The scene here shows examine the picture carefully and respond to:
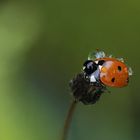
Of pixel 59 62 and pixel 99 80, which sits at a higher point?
pixel 59 62

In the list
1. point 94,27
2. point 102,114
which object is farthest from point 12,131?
point 94,27

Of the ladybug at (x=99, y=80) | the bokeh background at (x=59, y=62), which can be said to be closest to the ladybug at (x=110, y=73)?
the ladybug at (x=99, y=80)

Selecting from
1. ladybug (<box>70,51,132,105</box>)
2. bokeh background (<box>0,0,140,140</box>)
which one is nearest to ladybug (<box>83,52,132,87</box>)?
ladybug (<box>70,51,132,105</box>)

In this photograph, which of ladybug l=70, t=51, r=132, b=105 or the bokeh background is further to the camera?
the bokeh background

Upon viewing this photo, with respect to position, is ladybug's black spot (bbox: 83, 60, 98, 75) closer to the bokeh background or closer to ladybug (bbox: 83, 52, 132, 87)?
ladybug (bbox: 83, 52, 132, 87)

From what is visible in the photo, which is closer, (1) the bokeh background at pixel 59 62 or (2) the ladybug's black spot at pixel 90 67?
(2) the ladybug's black spot at pixel 90 67

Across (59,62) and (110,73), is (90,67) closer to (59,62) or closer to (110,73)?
(110,73)

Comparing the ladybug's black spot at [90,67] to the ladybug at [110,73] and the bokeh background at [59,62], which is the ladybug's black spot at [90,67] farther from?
the bokeh background at [59,62]

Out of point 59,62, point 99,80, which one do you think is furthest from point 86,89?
point 59,62

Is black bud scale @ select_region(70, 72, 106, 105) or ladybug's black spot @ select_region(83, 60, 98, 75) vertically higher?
ladybug's black spot @ select_region(83, 60, 98, 75)

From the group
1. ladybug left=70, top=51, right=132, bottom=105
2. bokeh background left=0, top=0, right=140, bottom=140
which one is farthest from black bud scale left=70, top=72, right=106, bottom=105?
bokeh background left=0, top=0, right=140, bottom=140
